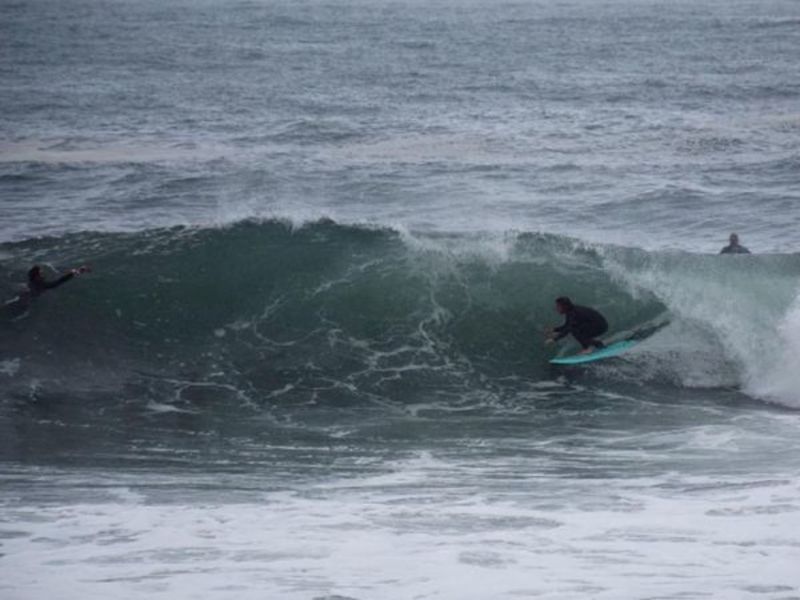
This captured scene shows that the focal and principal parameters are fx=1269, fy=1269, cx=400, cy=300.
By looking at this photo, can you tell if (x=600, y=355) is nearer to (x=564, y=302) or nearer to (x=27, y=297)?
(x=564, y=302)

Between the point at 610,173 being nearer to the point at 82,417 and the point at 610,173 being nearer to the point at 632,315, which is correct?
the point at 632,315

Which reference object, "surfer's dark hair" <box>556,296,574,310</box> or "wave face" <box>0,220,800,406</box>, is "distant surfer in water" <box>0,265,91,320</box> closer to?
"wave face" <box>0,220,800,406</box>

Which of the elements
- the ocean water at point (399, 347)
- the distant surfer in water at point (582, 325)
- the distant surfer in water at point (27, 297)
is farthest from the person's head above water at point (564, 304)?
the distant surfer in water at point (27, 297)

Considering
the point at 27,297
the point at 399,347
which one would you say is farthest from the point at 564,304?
the point at 27,297

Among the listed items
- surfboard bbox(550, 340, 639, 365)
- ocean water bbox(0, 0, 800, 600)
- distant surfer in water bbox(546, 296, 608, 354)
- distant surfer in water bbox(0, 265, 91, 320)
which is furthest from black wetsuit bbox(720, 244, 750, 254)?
distant surfer in water bbox(0, 265, 91, 320)

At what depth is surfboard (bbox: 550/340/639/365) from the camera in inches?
615

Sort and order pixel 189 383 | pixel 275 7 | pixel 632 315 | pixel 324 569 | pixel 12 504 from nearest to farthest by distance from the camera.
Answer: pixel 324 569 < pixel 12 504 < pixel 189 383 < pixel 632 315 < pixel 275 7

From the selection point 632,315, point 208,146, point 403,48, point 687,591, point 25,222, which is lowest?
point 687,591

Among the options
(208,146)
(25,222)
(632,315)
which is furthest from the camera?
(208,146)

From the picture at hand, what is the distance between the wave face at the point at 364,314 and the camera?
51.4ft

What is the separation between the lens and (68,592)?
26.9ft

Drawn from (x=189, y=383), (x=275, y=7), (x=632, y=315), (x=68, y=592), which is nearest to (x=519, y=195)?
(x=632, y=315)

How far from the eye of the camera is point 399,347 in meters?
16.8

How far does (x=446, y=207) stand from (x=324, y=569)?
16474 millimetres
